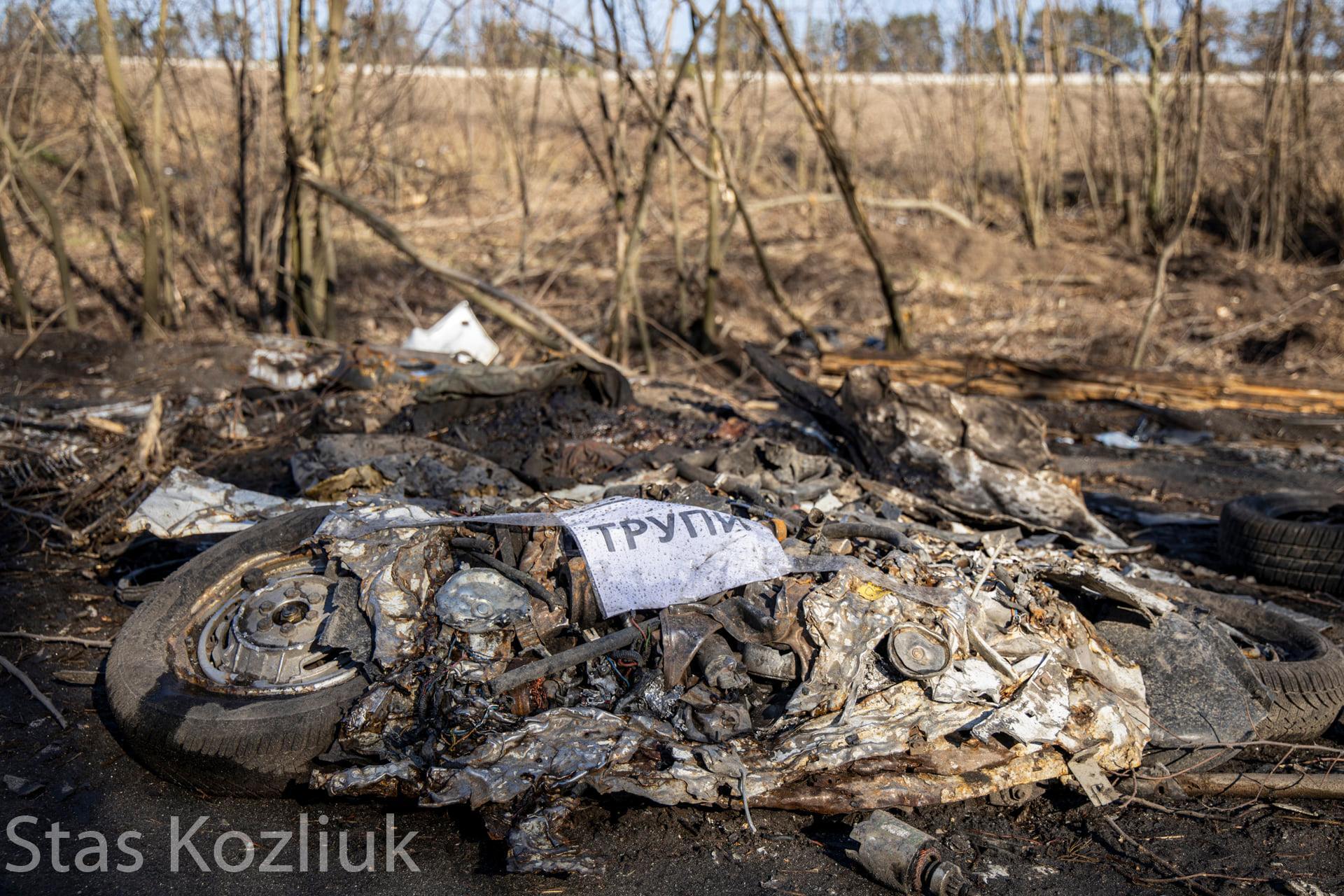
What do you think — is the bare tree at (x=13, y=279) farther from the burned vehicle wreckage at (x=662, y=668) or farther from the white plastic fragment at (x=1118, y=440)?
the white plastic fragment at (x=1118, y=440)

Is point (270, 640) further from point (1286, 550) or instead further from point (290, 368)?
point (290, 368)

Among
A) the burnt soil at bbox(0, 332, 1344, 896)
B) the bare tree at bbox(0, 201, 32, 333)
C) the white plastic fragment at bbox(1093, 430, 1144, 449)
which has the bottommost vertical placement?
the burnt soil at bbox(0, 332, 1344, 896)

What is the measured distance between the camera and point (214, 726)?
287 centimetres

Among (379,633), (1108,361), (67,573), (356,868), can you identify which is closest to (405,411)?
(67,573)

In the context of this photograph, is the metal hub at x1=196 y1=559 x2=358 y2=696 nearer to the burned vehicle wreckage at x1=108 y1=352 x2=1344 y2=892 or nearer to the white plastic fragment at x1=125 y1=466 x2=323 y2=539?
the burned vehicle wreckage at x1=108 y1=352 x2=1344 y2=892

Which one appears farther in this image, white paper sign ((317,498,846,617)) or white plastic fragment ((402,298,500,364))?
white plastic fragment ((402,298,500,364))

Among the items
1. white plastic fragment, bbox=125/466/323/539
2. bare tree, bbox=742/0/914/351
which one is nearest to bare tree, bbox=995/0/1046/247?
bare tree, bbox=742/0/914/351

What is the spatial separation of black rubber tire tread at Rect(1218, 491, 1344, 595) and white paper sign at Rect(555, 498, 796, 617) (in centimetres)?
318

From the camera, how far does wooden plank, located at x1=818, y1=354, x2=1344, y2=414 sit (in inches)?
323

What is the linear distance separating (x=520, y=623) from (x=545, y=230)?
12.2 meters

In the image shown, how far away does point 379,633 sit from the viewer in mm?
3088

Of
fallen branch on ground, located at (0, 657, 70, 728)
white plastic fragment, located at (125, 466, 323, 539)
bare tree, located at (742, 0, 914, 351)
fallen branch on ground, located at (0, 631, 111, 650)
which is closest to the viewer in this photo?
fallen branch on ground, located at (0, 657, 70, 728)

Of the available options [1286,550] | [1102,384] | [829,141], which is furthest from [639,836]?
[1102,384]

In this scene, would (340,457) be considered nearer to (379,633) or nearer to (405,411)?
(405,411)
